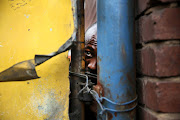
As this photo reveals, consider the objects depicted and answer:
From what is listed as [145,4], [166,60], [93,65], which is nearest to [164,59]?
[166,60]

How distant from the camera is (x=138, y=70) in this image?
58 cm

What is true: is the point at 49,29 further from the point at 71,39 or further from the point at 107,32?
the point at 107,32

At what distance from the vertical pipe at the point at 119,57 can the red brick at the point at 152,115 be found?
0.13 feet

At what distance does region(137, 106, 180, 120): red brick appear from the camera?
0.46m

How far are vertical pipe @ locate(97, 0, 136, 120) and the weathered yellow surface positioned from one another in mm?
378

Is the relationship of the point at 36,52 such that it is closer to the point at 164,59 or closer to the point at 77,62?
the point at 77,62

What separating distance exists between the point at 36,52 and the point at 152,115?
71 centimetres

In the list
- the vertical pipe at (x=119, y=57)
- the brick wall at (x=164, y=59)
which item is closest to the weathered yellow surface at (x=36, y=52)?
the vertical pipe at (x=119, y=57)

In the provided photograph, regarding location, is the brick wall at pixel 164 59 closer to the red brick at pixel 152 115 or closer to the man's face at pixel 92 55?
the red brick at pixel 152 115

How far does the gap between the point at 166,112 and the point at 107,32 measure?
1.13 feet

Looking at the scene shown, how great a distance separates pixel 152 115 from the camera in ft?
1.59

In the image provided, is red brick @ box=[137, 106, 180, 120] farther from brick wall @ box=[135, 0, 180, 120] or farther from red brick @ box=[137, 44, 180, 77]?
red brick @ box=[137, 44, 180, 77]

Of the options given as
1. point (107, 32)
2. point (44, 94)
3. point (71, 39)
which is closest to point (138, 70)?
point (107, 32)

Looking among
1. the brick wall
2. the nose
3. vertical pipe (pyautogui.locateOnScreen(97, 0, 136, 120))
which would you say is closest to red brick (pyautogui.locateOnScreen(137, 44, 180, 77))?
the brick wall
